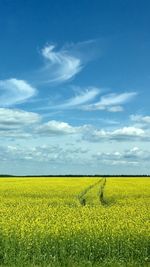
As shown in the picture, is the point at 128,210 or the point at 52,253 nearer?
the point at 52,253

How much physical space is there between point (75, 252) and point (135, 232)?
6.98 ft

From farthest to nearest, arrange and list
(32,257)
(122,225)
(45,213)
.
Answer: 1. (45,213)
2. (122,225)
3. (32,257)

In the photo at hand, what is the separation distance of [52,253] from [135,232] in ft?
9.26

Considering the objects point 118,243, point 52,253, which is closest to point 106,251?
point 118,243

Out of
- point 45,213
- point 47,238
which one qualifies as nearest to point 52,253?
point 47,238

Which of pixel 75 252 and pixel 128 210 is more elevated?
pixel 128 210

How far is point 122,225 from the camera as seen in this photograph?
692 inches

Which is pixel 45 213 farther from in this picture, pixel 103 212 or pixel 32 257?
pixel 32 257

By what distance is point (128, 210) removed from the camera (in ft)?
74.1

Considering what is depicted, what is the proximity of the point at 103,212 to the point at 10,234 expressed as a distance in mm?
5952

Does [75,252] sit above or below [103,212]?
A: below

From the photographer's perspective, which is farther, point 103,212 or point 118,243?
point 103,212

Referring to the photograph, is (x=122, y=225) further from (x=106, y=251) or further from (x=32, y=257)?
(x=32, y=257)

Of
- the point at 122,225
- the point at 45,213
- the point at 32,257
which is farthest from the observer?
the point at 45,213
